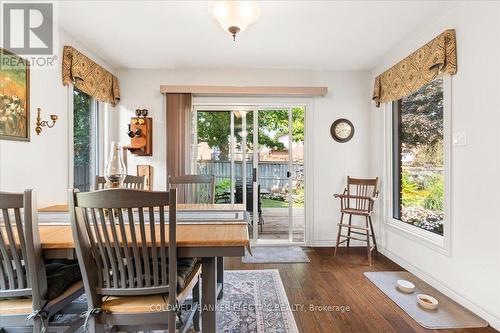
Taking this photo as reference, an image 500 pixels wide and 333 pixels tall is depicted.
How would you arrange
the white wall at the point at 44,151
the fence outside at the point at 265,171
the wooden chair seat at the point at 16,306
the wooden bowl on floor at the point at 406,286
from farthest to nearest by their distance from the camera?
1. the fence outside at the point at 265,171
2. the wooden bowl on floor at the point at 406,286
3. the white wall at the point at 44,151
4. the wooden chair seat at the point at 16,306

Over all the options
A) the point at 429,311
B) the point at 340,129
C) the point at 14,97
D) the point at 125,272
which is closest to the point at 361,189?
the point at 340,129

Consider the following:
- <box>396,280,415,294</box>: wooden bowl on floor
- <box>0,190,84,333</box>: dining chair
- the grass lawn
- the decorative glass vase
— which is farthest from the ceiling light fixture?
<box>396,280,415,294</box>: wooden bowl on floor

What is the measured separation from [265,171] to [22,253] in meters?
2.93

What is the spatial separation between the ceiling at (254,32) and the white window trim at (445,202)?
734 millimetres

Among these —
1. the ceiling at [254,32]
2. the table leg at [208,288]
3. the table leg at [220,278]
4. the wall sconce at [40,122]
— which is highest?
the ceiling at [254,32]

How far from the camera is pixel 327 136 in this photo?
3.80 metres

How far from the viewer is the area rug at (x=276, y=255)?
3.25 metres

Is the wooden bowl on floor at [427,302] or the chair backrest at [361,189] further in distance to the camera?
the chair backrest at [361,189]

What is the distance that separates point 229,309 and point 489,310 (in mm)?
1956

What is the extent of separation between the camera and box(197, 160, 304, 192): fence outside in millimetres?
3852

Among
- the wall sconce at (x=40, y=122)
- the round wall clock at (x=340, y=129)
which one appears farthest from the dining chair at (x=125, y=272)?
the round wall clock at (x=340, y=129)

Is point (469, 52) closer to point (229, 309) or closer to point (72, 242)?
point (229, 309)

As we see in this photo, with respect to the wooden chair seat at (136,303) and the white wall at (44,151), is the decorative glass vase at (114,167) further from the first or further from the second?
the white wall at (44,151)

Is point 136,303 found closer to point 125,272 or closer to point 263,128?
point 125,272
